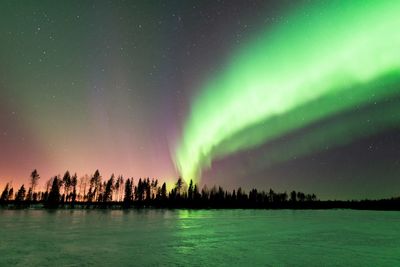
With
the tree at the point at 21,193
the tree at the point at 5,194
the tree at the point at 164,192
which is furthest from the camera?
the tree at the point at 164,192

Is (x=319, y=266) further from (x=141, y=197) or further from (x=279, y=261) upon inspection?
(x=141, y=197)

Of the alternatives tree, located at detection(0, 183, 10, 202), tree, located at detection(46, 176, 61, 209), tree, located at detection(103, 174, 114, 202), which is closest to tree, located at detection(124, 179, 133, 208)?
tree, located at detection(103, 174, 114, 202)

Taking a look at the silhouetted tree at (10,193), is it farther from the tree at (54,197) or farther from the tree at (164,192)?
the tree at (164,192)

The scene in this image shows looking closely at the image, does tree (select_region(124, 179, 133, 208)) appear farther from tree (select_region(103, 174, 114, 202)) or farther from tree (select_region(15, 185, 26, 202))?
tree (select_region(15, 185, 26, 202))

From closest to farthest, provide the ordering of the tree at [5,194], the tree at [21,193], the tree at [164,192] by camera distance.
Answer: the tree at [21,193] < the tree at [5,194] < the tree at [164,192]

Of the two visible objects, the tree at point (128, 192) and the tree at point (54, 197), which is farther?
the tree at point (128, 192)

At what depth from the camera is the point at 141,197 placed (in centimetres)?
18612

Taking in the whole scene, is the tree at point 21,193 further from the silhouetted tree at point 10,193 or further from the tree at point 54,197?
the tree at point 54,197

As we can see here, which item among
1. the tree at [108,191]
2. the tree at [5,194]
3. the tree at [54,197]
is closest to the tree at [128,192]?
the tree at [108,191]

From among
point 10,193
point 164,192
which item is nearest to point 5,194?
point 10,193

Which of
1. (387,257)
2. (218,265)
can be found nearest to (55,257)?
(218,265)

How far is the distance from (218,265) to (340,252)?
11.8 meters

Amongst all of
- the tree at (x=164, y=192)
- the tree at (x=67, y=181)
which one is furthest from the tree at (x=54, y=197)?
the tree at (x=164, y=192)

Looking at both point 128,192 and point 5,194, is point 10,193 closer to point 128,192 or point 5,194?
point 5,194
